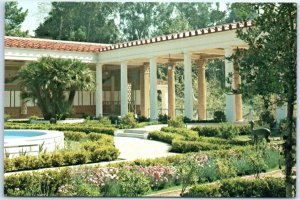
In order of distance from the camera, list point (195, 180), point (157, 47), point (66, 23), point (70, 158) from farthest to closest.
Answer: point (66, 23) < point (157, 47) < point (70, 158) < point (195, 180)

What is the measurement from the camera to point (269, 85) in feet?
24.7

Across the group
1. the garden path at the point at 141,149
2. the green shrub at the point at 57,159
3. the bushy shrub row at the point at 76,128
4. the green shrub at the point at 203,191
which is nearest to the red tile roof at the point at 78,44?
the bushy shrub row at the point at 76,128

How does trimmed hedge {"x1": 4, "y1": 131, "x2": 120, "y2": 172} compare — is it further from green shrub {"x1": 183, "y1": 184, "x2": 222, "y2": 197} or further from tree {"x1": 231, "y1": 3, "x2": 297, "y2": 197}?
tree {"x1": 231, "y1": 3, "x2": 297, "y2": 197}

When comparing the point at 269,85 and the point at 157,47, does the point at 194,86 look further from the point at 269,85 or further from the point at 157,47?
the point at 269,85

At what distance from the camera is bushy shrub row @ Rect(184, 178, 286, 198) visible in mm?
8098

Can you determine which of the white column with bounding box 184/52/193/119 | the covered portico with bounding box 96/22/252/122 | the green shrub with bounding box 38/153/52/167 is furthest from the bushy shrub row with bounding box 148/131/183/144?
the green shrub with bounding box 38/153/52/167

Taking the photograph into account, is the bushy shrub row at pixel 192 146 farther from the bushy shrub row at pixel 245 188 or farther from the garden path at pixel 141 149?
the bushy shrub row at pixel 245 188

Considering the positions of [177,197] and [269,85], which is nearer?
[269,85]

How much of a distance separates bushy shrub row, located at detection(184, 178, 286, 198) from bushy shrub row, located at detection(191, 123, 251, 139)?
827 centimetres

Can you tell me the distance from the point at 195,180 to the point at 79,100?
2409cm

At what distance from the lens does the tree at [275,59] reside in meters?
7.55

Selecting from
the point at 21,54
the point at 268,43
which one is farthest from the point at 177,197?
the point at 21,54

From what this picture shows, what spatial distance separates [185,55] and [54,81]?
7309 millimetres

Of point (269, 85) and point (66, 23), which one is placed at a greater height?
point (66, 23)
